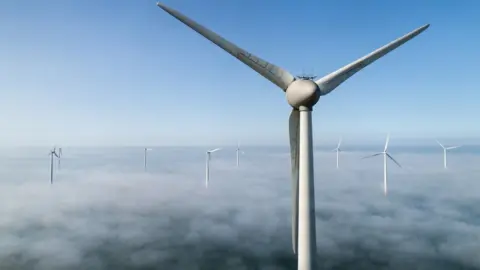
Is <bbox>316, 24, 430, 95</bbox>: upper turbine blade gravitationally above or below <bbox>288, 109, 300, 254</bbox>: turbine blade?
above

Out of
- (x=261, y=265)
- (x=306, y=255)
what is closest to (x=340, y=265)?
(x=261, y=265)

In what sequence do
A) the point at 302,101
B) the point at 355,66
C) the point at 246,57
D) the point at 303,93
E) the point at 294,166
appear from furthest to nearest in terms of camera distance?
1. the point at 294,166
2. the point at 355,66
3. the point at 246,57
4. the point at 302,101
5. the point at 303,93

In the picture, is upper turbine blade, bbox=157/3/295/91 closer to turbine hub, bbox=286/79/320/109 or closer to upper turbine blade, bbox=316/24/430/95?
turbine hub, bbox=286/79/320/109

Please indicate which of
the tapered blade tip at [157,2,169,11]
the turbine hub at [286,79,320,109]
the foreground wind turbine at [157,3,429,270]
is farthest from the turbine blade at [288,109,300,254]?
the tapered blade tip at [157,2,169,11]

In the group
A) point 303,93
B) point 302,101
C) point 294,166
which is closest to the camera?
point 303,93

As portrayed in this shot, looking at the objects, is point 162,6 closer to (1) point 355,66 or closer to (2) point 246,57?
(2) point 246,57

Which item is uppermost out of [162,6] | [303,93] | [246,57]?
[162,6]

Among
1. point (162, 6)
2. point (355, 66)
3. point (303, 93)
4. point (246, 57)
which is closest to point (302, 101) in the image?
point (303, 93)

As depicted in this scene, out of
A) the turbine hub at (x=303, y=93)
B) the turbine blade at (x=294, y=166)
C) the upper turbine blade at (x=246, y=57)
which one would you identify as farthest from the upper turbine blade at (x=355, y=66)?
the turbine blade at (x=294, y=166)
